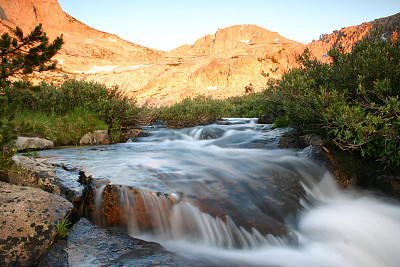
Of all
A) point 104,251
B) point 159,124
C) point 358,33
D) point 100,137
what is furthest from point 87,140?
point 358,33

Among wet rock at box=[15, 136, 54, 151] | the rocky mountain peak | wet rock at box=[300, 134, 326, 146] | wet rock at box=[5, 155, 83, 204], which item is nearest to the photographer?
wet rock at box=[5, 155, 83, 204]

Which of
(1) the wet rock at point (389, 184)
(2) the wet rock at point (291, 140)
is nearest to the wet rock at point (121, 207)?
(1) the wet rock at point (389, 184)

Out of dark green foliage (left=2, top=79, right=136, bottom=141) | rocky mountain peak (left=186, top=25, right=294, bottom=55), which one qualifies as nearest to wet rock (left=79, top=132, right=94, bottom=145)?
dark green foliage (left=2, top=79, right=136, bottom=141)

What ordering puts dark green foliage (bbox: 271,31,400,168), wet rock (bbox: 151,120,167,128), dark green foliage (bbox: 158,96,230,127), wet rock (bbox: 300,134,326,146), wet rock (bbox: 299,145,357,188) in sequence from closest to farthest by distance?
dark green foliage (bbox: 271,31,400,168) → wet rock (bbox: 299,145,357,188) → wet rock (bbox: 300,134,326,146) → wet rock (bbox: 151,120,167,128) → dark green foliage (bbox: 158,96,230,127)

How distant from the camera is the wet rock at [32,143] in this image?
563 centimetres

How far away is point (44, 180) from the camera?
302 centimetres

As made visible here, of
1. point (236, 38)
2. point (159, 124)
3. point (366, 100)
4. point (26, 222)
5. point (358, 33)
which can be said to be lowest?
point (26, 222)

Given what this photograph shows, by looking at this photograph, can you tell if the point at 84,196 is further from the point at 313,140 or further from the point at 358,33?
the point at 358,33

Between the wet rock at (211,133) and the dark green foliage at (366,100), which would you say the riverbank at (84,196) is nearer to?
the dark green foliage at (366,100)

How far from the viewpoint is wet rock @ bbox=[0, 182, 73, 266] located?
1.84 meters

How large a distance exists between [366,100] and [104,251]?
442 centimetres

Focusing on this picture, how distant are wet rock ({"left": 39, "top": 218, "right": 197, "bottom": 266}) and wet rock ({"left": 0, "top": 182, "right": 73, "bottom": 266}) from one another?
124mm

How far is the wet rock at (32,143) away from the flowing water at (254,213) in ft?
5.37

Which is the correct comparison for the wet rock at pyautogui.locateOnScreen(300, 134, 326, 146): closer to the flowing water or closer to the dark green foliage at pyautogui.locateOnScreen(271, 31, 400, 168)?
the dark green foliage at pyautogui.locateOnScreen(271, 31, 400, 168)
